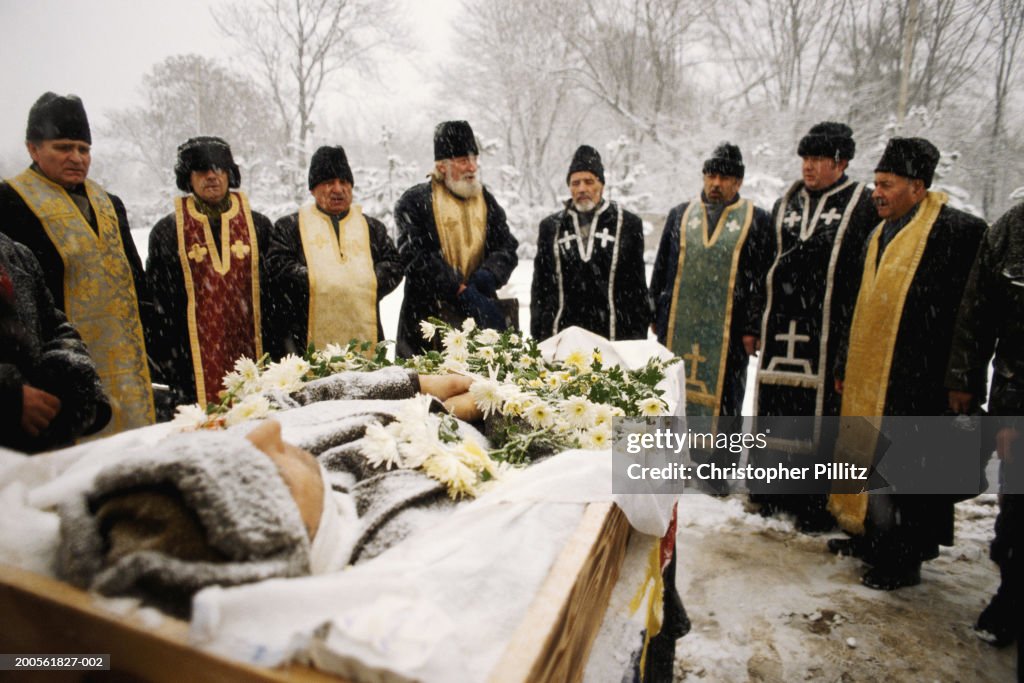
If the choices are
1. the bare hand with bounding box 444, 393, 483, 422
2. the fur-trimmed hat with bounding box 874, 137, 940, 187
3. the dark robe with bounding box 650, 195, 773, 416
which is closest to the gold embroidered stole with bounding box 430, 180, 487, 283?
the dark robe with bounding box 650, 195, 773, 416

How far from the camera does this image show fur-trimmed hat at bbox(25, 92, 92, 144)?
10.2 ft

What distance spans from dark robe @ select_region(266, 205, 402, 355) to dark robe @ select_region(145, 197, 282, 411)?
12cm

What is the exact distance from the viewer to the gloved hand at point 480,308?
3.91m

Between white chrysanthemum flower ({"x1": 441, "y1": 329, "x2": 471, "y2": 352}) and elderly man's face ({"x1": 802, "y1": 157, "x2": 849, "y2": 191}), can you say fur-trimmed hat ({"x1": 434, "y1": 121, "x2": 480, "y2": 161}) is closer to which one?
white chrysanthemum flower ({"x1": 441, "y1": 329, "x2": 471, "y2": 352})

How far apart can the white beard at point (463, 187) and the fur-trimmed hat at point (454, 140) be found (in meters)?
0.17

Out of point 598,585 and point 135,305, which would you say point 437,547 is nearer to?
point 598,585

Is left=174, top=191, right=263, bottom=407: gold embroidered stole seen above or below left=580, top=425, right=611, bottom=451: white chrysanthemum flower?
above

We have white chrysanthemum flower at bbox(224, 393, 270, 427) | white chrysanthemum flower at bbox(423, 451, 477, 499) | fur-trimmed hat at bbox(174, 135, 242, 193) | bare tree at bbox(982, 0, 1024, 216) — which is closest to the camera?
white chrysanthemum flower at bbox(423, 451, 477, 499)

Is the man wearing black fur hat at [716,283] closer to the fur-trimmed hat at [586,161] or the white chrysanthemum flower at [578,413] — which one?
the fur-trimmed hat at [586,161]

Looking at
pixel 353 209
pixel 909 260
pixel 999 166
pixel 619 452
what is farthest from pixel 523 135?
pixel 619 452

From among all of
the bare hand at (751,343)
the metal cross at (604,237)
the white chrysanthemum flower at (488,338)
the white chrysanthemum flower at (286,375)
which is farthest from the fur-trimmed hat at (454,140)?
the bare hand at (751,343)

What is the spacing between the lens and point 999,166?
28.0ft

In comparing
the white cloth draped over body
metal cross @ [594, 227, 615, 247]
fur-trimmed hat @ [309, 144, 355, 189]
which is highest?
fur-trimmed hat @ [309, 144, 355, 189]

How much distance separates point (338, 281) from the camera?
3912 millimetres
